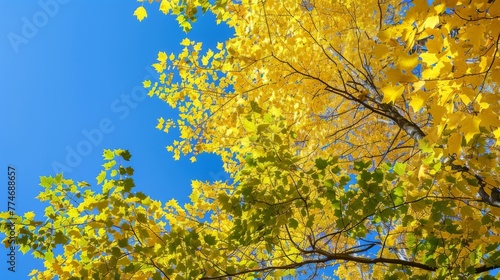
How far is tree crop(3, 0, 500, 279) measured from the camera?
143cm

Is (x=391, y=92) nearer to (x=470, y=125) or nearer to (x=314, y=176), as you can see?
(x=470, y=125)

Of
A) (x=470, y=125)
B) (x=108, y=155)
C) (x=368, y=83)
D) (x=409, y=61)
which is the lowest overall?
(x=470, y=125)

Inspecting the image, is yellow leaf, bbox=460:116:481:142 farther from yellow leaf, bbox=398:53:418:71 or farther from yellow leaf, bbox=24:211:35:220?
yellow leaf, bbox=24:211:35:220

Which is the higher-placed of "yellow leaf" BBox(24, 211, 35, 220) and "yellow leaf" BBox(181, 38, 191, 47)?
"yellow leaf" BBox(181, 38, 191, 47)

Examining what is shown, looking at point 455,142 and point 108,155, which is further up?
point 108,155

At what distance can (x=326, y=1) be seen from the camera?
405 centimetres

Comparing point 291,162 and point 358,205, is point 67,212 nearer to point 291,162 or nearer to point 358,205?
point 291,162

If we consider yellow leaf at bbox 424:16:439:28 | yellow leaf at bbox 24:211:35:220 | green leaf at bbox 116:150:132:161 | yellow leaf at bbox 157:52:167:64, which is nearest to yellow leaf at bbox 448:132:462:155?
yellow leaf at bbox 424:16:439:28

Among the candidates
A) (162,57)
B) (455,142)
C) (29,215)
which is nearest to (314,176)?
(455,142)

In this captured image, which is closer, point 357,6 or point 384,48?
point 384,48

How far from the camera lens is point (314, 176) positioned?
7.61 feet

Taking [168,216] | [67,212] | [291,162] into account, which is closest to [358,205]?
[291,162]

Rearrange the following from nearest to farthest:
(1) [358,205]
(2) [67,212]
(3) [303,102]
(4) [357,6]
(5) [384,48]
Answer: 1. (5) [384,48]
2. (1) [358,205]
3. (2) [67,212]
4. (3) [303,102]
5. (4) [357,6]

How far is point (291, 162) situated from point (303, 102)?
4.10 ft
